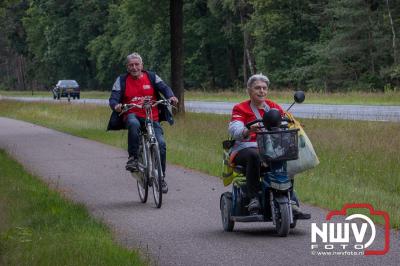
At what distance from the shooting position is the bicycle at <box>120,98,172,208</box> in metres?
11.4

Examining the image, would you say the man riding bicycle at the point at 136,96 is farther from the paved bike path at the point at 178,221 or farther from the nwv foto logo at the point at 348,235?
the nwv foto logo at the point at 348,235

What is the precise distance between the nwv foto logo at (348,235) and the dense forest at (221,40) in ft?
98.4

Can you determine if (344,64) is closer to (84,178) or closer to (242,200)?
(84,178)

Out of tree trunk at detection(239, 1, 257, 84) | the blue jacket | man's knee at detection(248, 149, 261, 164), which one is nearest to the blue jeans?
the blue jacket

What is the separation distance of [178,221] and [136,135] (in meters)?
2.04

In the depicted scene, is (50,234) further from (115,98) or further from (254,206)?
(115,98)

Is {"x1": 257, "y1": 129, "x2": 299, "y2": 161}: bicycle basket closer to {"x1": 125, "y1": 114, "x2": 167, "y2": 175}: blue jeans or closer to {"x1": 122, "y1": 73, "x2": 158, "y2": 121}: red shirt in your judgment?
{"x1": 125, "y1": 114, "x2": 167, "y2": 175}: blue jeans

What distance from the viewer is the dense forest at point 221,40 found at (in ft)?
183

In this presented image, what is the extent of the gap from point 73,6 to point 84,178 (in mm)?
82599

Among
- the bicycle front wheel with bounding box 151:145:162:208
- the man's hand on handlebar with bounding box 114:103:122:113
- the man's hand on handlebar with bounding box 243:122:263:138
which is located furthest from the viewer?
the man's hand on handlebar with bounding box 114:103:122:113

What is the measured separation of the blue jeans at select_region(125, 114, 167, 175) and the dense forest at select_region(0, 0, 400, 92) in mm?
26755

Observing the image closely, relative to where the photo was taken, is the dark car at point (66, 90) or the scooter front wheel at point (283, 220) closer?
the scooter front wheel at point (283, 220)

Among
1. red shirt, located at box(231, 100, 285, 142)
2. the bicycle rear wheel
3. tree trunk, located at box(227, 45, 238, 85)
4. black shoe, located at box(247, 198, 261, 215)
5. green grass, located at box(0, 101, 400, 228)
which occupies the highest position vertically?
red shirt, located at box(231, 100, 285, 142)

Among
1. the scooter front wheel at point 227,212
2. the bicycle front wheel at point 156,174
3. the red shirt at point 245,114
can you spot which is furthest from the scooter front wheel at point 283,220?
the bicycle front wheel at point 156,174
